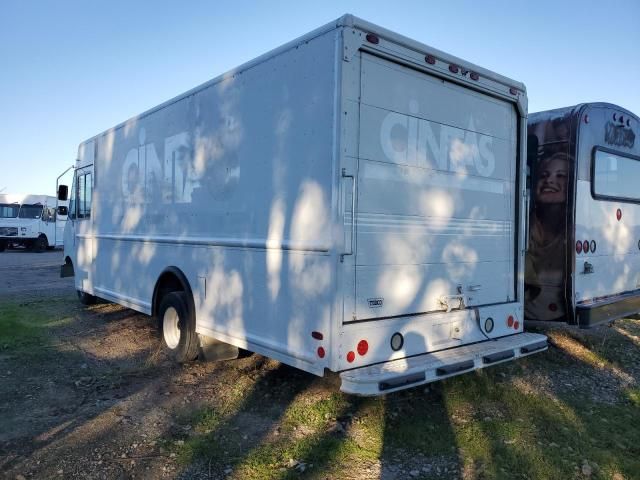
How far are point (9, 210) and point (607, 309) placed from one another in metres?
27.9

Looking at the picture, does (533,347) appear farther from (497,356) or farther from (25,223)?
(25,223)

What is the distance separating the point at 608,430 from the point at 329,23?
12.7ft

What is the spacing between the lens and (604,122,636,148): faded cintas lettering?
6.26 metres

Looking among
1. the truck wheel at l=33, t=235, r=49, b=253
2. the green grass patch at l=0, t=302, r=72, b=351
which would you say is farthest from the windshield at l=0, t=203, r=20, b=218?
the green grass patch at l=0, t=302, r=72, b=351

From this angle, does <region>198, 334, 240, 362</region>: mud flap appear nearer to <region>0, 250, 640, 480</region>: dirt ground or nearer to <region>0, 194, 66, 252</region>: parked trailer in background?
<region>0, 250, 640, 480</region>: dirt ground

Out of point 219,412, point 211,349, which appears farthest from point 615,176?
point 219,412

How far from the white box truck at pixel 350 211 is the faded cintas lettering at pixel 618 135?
1.58 metres

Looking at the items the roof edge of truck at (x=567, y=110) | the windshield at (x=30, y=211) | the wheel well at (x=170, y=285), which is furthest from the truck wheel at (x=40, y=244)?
the roof edge of truck at (x=567, y=110)

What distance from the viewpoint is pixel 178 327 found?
600 cm

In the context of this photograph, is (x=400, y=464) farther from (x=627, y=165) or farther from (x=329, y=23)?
(x=627, y=165)

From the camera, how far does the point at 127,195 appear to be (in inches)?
275

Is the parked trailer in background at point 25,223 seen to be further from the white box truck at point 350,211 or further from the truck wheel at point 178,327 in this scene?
the white box truck at point 350,211

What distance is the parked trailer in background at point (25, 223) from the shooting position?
2650 centimetres

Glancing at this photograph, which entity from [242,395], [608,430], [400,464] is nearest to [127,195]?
[242,395]
